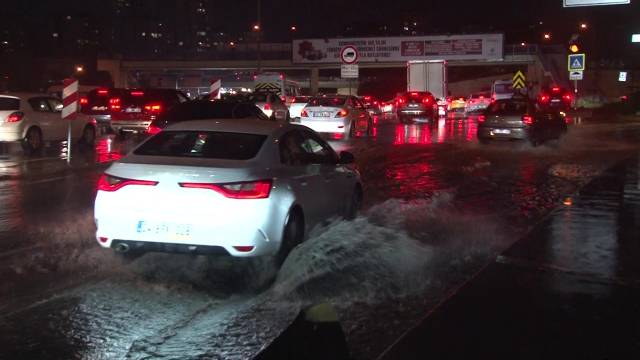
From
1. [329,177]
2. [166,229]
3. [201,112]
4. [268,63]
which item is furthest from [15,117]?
[268,63]

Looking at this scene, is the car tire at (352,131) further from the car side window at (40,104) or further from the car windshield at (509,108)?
the car side window at (40,104)

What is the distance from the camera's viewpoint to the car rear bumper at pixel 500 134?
21078 mm

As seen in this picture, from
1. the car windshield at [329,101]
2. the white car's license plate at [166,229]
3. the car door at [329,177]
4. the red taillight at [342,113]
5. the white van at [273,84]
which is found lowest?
the white car's license plate at [166,229]

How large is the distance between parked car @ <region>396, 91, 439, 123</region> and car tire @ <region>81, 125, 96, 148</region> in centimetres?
1854

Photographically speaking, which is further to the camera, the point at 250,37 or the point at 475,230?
the point at 250,37

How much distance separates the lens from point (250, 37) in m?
158

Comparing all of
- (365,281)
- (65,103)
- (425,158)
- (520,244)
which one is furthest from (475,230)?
(65,103)

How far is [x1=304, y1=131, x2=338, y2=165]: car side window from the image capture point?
816 centimetres

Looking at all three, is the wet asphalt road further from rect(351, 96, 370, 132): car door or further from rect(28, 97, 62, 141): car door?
rect(351, 96, 370, 132): car door

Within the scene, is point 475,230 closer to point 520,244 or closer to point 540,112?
point 520,244

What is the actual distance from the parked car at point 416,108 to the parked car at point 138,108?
15638 mm

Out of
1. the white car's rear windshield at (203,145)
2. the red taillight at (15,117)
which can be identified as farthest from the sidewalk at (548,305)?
the red taillight at (15,117)

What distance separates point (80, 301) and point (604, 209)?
299 inches

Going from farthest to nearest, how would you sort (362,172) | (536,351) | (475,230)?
(362,172)
(475,230)
(536,351)
